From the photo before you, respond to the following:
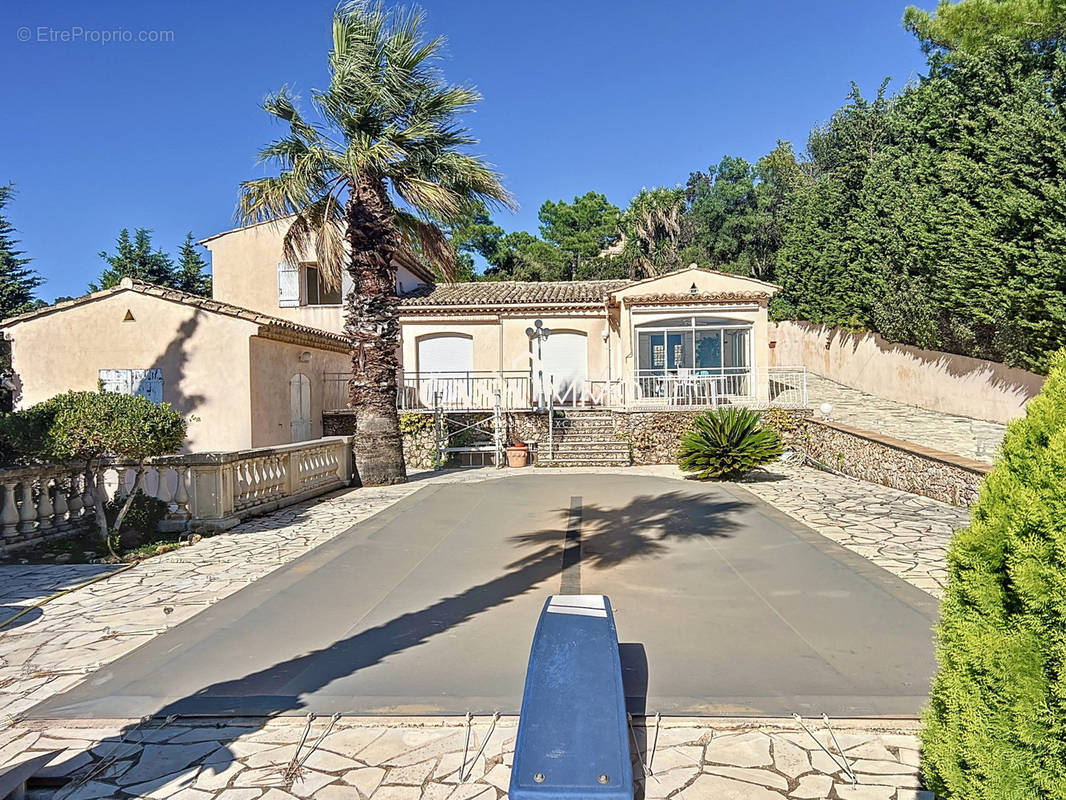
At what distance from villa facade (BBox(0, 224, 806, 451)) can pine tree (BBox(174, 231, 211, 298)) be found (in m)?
16.2

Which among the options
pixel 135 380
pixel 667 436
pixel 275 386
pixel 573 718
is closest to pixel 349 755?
pixel 573 718

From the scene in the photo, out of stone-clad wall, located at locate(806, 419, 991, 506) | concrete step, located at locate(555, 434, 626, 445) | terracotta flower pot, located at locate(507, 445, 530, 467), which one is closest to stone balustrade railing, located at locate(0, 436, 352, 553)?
terracotta flower pot, located at locate(507, 445, 530, 467)

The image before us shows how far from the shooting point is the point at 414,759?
3475 mm

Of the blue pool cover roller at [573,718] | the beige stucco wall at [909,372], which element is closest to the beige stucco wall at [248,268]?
the beige stucco wall at [909,372]

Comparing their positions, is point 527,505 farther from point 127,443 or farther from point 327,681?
point 327,681

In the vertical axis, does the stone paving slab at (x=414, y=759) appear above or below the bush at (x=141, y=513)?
below

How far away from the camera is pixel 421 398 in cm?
2120

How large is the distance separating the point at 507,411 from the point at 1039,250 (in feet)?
42.2

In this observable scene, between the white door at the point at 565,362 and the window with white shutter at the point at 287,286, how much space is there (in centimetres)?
845

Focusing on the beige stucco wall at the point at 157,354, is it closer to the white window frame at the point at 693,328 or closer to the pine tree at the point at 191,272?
the white window frame at the point at 693,328

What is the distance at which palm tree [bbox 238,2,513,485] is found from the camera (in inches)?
529

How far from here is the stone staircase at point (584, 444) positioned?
1795 centimetres

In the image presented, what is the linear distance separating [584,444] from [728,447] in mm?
4999

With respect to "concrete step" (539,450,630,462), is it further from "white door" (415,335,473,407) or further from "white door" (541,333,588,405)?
"white door" (415,335,473,407)
